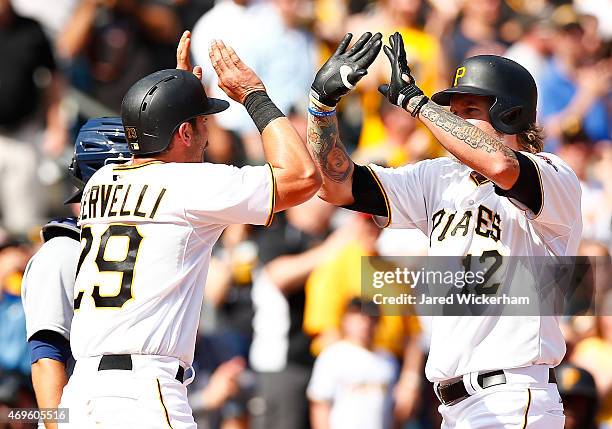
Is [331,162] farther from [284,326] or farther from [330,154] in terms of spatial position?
[284,326]

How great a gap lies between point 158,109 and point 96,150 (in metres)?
0.83

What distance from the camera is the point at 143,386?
15.6ft

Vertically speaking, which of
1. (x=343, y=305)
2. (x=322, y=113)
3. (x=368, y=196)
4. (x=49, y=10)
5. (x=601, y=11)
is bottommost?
(x=343, y=305)

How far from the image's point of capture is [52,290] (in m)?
5.36

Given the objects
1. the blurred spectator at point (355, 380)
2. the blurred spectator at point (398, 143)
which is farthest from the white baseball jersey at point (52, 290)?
the blurred spectator at point (398, 143)

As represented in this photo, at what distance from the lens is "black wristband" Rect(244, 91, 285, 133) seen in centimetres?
502

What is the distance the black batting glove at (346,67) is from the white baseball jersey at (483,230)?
0.63 meters

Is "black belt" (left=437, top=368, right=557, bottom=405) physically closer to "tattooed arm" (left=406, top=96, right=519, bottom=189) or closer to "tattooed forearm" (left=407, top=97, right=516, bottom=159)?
"tattooed arm" (left=406, top=96, right=519, bottom=189)

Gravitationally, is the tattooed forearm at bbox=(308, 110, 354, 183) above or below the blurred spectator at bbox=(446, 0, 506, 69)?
below

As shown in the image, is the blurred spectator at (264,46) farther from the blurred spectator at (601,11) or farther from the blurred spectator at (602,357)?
the blurred spectator at (602,357)

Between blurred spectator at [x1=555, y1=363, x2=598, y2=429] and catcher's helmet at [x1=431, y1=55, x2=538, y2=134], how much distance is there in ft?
9.25

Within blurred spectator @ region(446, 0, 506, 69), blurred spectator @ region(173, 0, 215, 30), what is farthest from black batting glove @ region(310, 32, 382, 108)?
blurred spectator @ region(173, 0, 215, 30)

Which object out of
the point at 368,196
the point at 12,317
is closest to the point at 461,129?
the point at 368,196

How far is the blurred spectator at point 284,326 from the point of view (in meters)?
9.00
